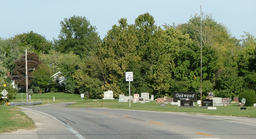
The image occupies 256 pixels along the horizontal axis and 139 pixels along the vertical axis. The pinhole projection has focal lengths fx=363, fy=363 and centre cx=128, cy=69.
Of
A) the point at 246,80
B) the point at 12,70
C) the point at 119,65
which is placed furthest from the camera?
the point at 12,70

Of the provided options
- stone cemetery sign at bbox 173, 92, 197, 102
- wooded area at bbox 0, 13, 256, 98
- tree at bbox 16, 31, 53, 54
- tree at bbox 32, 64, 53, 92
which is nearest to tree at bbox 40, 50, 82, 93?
tree at bbox 32, 64, 53, 92

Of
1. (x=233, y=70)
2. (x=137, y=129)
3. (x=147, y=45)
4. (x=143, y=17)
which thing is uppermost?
(x=143, y=17)

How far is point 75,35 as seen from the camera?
425 feet

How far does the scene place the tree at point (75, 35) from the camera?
12338 centimetres

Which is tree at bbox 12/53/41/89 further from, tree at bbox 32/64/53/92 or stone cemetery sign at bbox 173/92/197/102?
stone cemetery sign at bbox 173/92/197/102

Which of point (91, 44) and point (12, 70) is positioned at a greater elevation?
point (91, 44)

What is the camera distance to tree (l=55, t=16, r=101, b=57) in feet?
405

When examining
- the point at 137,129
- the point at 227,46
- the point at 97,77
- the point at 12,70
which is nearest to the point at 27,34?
the point at 12,70

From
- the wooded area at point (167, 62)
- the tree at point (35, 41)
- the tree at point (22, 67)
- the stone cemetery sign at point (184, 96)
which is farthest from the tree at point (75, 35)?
the stone cemetery sign at point (184, 96)

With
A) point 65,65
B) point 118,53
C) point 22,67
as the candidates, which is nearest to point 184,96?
point 118,53

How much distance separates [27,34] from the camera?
131750 millimetres

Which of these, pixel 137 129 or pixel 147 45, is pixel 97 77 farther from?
pixel 137 129

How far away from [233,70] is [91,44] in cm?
6195

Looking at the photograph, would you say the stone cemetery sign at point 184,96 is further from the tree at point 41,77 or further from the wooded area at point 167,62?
the tree at point 41,77
